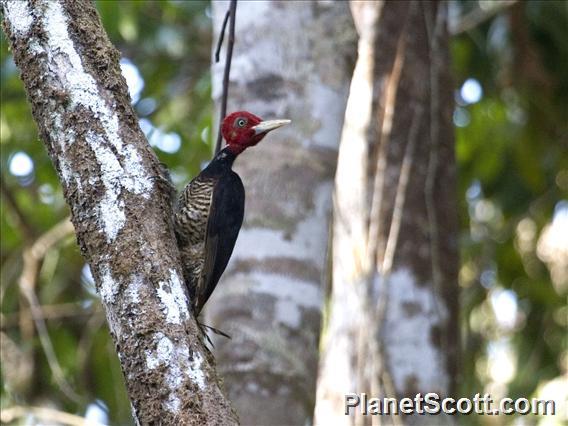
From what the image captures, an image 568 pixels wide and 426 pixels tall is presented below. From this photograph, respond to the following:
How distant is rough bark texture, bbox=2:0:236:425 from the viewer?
201 cm

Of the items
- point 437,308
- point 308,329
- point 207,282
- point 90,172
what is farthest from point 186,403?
point 437,308

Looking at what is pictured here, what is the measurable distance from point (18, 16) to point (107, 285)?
2.13 ft

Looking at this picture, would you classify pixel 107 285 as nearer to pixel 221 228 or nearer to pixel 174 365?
pixel 174 365

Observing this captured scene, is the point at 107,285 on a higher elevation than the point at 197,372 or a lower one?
higher

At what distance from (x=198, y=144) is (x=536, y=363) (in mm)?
2681

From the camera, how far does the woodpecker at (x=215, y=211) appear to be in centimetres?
309

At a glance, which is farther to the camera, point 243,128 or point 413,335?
point 413,335

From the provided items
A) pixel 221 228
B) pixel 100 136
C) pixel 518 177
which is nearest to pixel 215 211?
pixel 221 228

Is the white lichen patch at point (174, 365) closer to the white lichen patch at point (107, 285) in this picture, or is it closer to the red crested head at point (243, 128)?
the white lichen patch at point (107, 285)

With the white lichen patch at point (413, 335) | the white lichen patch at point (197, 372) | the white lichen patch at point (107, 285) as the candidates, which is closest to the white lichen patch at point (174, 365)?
the white lichen patch at point (197, 372)

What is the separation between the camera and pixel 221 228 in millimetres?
3287

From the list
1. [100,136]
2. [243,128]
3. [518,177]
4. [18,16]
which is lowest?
[100,136]

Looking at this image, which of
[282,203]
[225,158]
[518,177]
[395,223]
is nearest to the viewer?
[225,158]

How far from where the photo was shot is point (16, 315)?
6188 millimetres
